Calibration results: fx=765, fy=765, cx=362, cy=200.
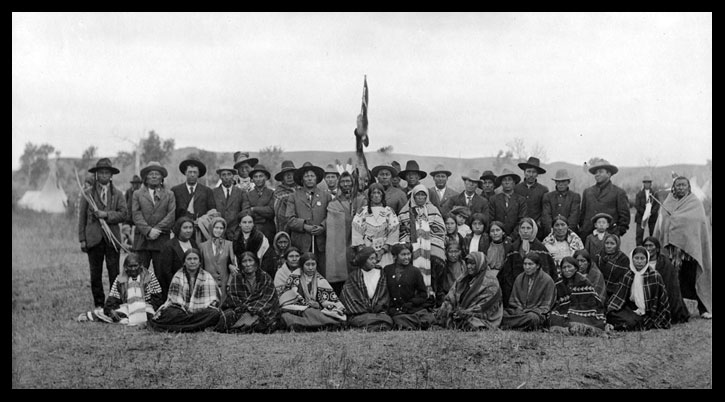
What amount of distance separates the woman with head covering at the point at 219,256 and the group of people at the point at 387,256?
0.05ft

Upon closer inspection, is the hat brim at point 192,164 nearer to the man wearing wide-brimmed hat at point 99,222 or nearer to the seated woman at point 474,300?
the man wearing wide-brimmed hat at point 99,222

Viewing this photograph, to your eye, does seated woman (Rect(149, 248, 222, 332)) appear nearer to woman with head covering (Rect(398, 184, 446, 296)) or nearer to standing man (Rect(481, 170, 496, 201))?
woman with head covering (Rect(398, 184, 446, 296))

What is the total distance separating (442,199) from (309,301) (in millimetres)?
2490

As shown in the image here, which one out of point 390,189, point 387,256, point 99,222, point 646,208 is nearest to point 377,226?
point 387,256

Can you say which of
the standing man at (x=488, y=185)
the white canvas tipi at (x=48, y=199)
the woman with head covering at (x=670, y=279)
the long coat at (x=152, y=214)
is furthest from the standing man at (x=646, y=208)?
the white canvas tipi at (x=48, y=199)

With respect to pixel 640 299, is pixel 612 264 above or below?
above

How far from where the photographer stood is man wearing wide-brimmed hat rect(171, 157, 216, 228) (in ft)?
29.3

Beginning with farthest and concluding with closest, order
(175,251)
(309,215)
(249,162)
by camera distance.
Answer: (249,162) → (309,215) → (175,251)

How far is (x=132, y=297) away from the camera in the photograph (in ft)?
27.1

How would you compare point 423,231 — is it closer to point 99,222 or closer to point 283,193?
point 283,193

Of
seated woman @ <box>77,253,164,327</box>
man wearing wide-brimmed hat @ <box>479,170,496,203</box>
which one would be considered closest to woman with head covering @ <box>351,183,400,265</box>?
man wearing wide-brimmed hat @ <box>479,170,496,203</box>

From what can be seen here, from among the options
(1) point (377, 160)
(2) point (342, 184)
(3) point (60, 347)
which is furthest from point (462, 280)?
(1) point (377, 160)

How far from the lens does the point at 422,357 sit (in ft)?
21.9
